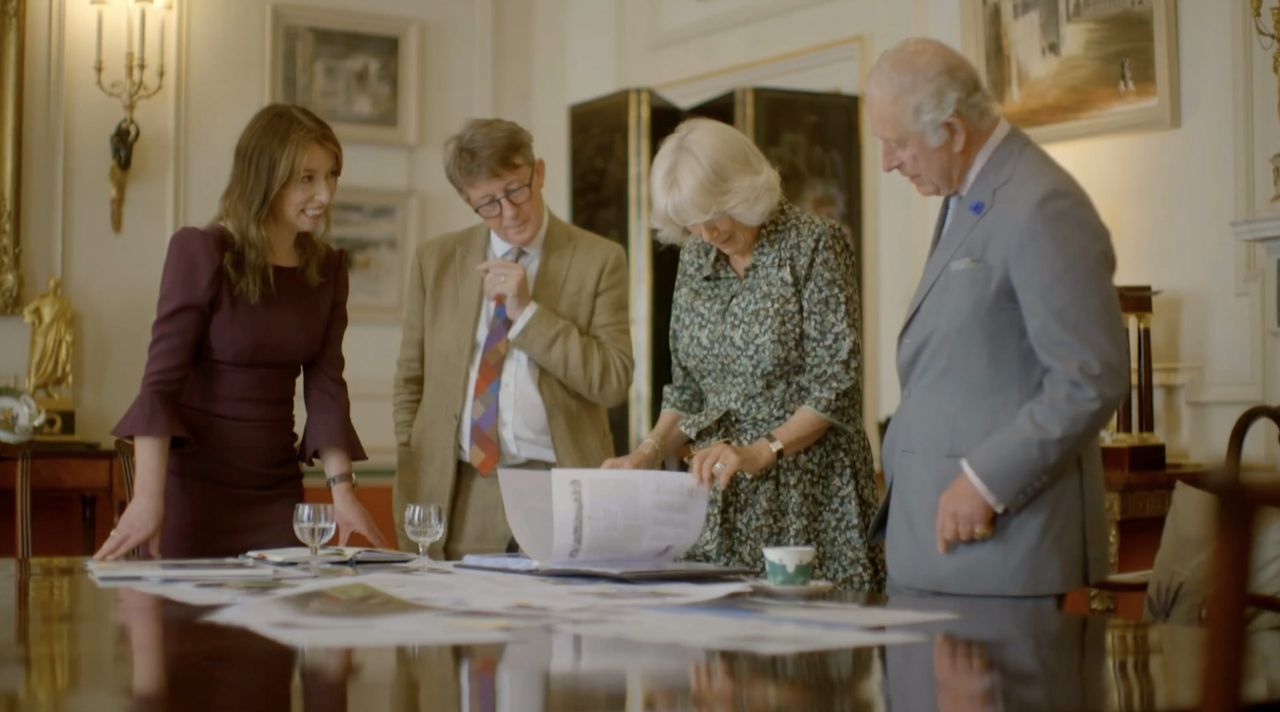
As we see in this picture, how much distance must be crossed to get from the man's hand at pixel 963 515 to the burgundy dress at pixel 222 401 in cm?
133

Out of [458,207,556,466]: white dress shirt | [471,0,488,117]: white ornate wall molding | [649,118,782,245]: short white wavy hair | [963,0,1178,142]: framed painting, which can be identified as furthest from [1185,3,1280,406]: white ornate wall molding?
[471,0,488,117]: white ornate wall molding

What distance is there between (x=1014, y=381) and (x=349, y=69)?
5.36 metres

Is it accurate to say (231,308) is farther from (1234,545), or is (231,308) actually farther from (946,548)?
(1234,545)

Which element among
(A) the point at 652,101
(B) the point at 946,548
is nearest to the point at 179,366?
(B) the point at 946,548

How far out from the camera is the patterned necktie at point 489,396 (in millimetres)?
2965

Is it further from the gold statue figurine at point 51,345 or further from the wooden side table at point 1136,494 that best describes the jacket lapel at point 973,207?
the gold statue figurine at point 51,345

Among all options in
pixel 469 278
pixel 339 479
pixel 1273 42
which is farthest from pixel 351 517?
pixel 1273 42

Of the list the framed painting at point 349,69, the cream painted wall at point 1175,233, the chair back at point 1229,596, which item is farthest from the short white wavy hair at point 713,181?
Result: the framed painting at point 349,69

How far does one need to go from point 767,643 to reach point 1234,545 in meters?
0.82

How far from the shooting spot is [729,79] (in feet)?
21.1

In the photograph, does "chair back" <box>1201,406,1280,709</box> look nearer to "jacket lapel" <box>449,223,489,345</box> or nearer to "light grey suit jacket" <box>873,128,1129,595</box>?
"light grey suit jacket" <box>873,128,1129,595</box>

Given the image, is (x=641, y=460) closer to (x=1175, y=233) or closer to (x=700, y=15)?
(x=1175, y=233)

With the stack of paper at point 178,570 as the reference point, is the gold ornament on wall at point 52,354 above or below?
above

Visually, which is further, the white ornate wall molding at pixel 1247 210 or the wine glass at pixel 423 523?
the white ornate wall molding at pixel 1247 210
